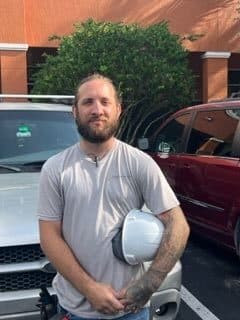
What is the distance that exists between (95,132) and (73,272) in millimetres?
573

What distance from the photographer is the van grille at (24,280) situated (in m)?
3.34

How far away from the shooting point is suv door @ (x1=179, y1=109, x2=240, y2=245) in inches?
219

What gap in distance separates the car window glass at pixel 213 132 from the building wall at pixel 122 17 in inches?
385

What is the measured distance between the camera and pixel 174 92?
13.8 m

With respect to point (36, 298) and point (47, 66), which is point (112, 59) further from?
point (36, 298)

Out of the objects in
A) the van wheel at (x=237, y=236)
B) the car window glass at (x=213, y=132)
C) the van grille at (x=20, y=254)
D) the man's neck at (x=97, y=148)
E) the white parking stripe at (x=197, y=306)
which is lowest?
the white parking stripe at (x=197, y=306)

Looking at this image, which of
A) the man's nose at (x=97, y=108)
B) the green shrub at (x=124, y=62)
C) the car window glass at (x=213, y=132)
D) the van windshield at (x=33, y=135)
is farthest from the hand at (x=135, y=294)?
the green shrub at (x=124, y=62)

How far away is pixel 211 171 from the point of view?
5805 mm

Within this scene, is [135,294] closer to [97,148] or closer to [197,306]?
[97,148]

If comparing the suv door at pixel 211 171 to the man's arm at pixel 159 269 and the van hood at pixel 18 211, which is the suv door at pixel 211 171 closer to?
the van hood at pixel 18 211

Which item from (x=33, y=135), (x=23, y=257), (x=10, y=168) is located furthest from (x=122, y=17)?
(x=23, y=257)

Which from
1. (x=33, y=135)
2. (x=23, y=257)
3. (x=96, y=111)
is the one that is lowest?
(x=23, y=257)

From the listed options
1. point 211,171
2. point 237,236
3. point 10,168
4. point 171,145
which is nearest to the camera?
point 10,168

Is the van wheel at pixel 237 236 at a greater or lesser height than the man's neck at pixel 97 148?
lesser
